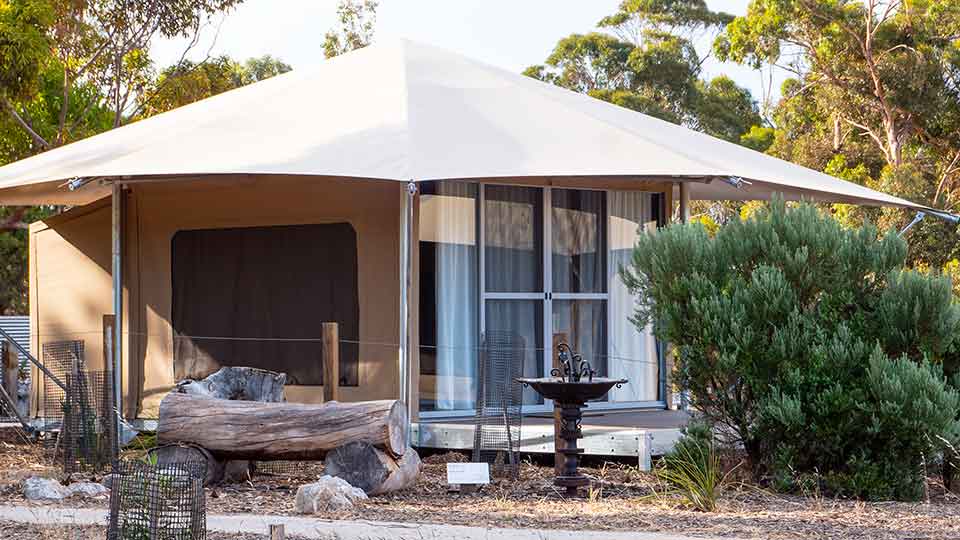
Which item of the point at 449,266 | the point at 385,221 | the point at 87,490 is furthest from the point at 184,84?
the point at 87,490

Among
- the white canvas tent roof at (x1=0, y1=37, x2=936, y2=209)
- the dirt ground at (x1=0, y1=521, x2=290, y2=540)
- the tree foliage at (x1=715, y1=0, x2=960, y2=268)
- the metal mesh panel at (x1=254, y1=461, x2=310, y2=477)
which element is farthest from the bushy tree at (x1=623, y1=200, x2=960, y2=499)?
the tree foliage at (x1=715, y1=0, x2=960, y2=268)

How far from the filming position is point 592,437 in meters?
9.27

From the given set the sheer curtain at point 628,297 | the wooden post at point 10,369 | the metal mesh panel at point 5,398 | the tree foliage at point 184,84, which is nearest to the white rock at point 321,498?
the sheer curtain at point 628,297

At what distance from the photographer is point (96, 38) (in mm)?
21750

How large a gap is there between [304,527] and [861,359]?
144 inches

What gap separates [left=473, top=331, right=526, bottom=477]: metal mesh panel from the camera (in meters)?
8.95

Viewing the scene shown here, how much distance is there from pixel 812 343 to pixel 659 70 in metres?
24.3

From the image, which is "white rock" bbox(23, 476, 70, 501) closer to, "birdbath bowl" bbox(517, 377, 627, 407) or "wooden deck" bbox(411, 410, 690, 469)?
"wooden deck" bbox(411, 410, 690, 469)

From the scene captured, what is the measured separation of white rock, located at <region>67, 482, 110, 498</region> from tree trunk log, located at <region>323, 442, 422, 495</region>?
4.27 ft

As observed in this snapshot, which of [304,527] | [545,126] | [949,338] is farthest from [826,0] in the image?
[304,527]

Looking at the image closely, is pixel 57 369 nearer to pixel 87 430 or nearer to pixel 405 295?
pixel 87 430

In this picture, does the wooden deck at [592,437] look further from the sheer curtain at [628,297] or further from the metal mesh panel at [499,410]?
the sheer curtain at [628,297]

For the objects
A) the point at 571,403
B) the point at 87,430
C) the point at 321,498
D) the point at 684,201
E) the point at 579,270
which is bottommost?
the point at 321,498

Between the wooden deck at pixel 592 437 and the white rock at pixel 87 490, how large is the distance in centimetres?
236
